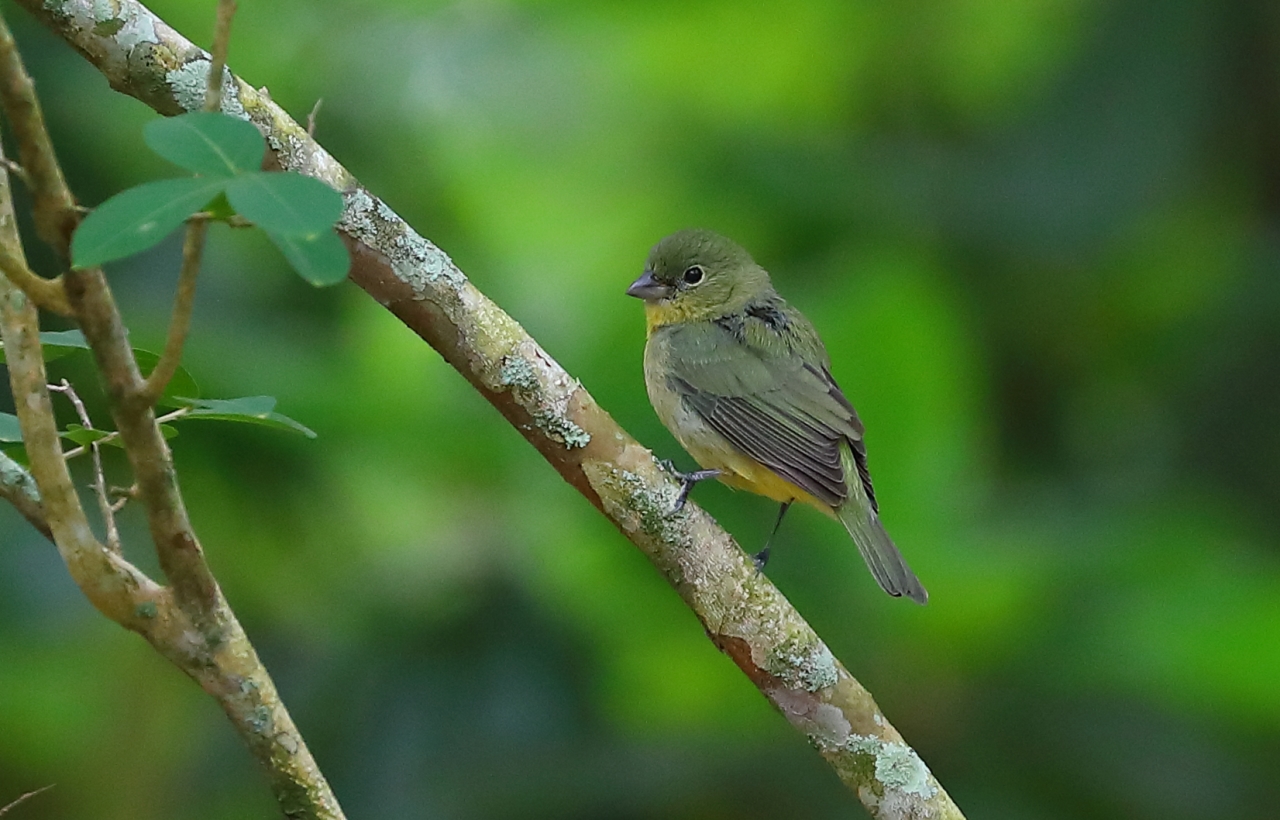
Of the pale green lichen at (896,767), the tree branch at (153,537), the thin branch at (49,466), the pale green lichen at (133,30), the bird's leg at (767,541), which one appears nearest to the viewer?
the tree branch at (153,537)

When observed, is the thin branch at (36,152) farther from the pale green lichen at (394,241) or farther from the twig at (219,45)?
the pale green lichen at (394,241)

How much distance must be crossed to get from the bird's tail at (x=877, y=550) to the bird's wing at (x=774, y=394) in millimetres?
65

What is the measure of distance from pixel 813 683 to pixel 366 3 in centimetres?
331

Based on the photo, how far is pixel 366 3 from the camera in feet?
15.6

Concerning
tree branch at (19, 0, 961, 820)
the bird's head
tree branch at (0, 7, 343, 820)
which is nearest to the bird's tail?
the bird's head

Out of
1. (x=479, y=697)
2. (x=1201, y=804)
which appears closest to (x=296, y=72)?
(x=479, y=697)

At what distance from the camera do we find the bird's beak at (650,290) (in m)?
3.90

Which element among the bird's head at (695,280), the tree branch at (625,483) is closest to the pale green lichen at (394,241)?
the tree branch at (625,483)

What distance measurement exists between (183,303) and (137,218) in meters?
0.08

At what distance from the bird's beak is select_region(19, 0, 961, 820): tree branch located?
1.65 m

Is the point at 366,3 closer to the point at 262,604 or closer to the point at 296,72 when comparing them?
the point at 296,72

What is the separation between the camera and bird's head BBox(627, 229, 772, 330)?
3877 millimetres

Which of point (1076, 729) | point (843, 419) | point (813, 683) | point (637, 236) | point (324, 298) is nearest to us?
point (813, 683)

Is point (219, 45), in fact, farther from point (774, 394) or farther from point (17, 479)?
point (774, 394)
